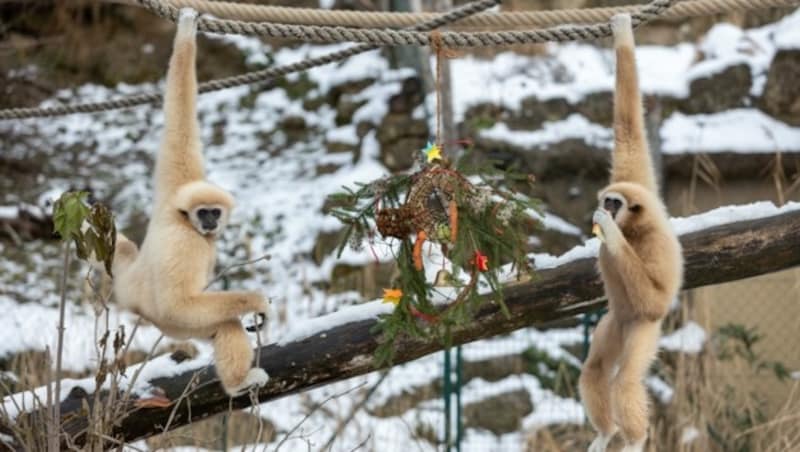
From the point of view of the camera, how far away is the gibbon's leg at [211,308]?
367cm

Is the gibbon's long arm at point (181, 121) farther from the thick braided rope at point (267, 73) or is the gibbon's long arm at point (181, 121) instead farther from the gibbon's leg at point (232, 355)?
the thick braided rope at point (267, 73)

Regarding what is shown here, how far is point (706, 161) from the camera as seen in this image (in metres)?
8.98

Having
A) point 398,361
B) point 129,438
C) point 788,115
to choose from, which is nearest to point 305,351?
point 398,361

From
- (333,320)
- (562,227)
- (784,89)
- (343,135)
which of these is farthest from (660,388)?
(333,320)

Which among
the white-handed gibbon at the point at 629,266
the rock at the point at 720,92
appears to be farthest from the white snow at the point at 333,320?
the rock at the point at 720,92

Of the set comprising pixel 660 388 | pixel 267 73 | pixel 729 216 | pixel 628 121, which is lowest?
pixel 660 388

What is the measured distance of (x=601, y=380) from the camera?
3699mm

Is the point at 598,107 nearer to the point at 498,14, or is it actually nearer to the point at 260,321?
the point at 498,14

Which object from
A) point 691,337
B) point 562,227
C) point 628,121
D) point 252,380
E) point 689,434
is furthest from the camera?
point 562,227

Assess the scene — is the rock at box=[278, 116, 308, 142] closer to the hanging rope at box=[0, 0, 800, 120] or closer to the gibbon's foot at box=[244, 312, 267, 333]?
the hanging rope at box=[0, 0, 800, 120]

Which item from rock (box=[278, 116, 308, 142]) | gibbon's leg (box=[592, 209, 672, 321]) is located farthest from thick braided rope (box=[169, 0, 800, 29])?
rock (box=[278, 116, 308, 142])

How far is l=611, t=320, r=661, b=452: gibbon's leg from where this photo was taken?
347cm

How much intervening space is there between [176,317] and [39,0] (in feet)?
30.4

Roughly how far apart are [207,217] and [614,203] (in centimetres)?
141
